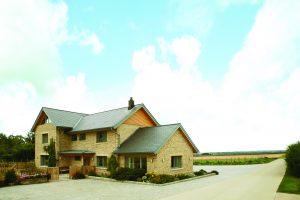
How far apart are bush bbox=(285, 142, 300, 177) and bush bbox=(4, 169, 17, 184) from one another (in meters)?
23.5

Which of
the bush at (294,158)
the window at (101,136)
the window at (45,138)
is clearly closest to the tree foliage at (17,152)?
the window at (45,138)

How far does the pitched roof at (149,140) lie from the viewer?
26836 millimetres

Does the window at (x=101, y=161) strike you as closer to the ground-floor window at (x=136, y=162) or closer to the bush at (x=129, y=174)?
the ground-floor window at (x=136, y=162)

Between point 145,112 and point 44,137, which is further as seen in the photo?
point 44,137

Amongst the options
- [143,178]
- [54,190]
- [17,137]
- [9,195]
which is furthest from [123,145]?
[17,137]

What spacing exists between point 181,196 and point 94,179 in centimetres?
1366

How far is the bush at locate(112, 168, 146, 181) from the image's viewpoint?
25.3 metres

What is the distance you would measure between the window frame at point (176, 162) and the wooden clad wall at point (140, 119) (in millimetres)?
6314

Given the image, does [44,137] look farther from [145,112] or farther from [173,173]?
[173,173]

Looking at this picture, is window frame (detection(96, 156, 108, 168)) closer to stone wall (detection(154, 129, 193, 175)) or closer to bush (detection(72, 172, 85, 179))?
bush (detection(72, 172, 85, 179))

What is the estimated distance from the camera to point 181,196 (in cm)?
1698

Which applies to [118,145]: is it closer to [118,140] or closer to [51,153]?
[118,140]

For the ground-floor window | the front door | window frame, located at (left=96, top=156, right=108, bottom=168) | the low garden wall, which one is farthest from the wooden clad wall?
the low garden wall

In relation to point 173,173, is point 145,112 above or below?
above
